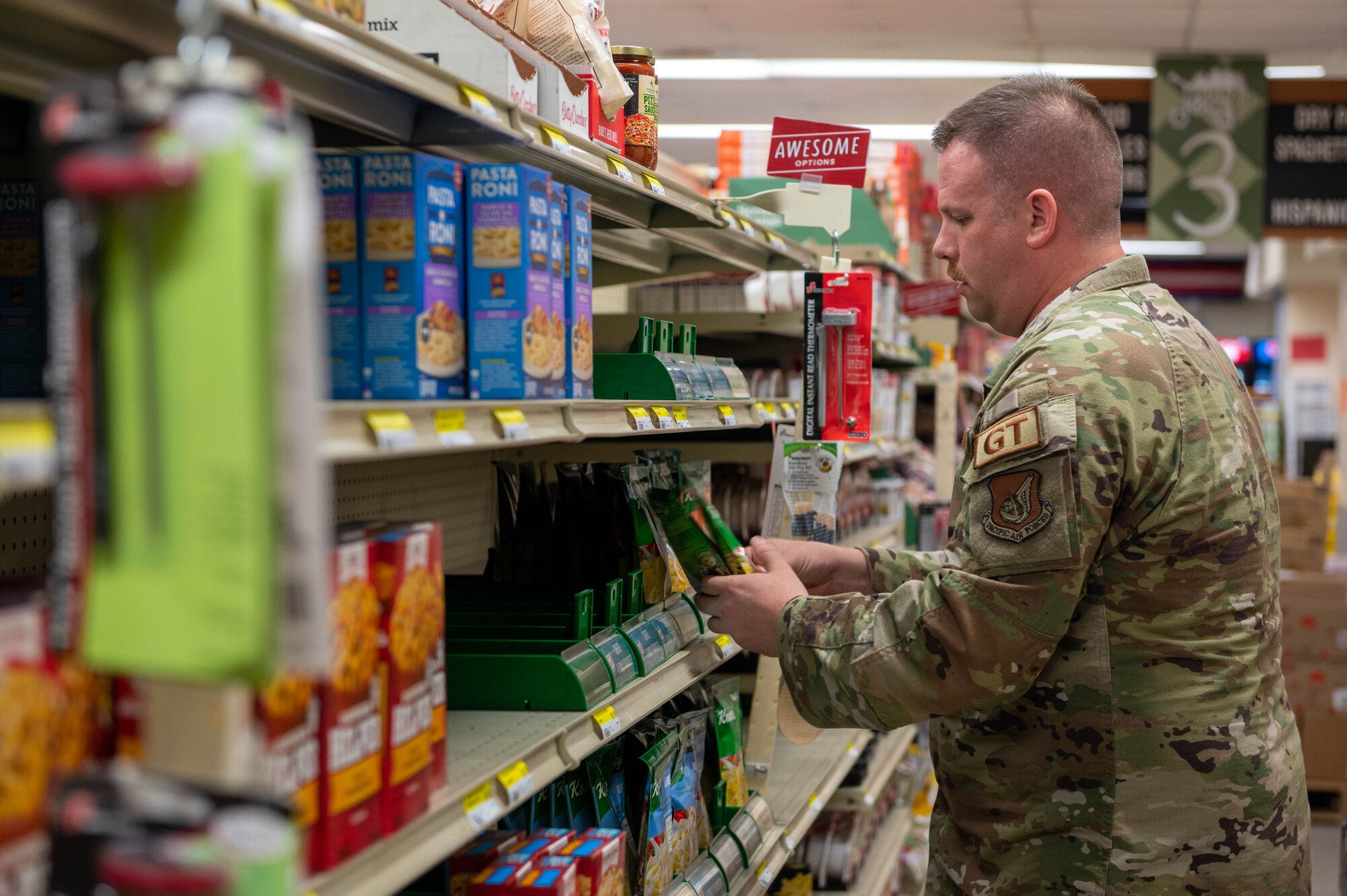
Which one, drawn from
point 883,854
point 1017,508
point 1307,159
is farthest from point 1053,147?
point 1307,159

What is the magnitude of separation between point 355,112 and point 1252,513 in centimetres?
169

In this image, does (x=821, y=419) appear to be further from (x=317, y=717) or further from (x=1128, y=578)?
(x=317, y=717)

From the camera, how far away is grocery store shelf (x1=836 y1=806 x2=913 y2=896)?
162 inches

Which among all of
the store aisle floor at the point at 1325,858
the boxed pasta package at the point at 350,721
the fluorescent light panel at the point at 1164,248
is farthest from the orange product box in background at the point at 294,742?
the fluorescent light panel at the point at 1164,248

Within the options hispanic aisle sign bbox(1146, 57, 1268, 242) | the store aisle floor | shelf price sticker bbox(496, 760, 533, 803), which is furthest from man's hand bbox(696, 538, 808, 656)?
hispanic aisle sign bbox(1146, 57, 1268, 242)

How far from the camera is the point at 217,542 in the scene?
80 centimetres

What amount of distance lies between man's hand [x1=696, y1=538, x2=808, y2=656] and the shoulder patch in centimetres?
48

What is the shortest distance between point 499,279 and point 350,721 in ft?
2.10

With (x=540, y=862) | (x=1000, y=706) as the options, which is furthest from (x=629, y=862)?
(x=1000, y=706)

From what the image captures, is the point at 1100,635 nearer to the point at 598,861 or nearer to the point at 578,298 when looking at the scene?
the point at 598,861

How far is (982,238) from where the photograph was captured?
248 cm

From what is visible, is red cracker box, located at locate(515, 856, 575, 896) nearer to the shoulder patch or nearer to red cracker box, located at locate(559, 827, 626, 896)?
red cracker box, located at locate(559, 827, 626, 896)

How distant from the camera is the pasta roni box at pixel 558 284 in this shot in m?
1.74

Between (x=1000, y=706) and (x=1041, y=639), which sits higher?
(x=1041, y=639)
